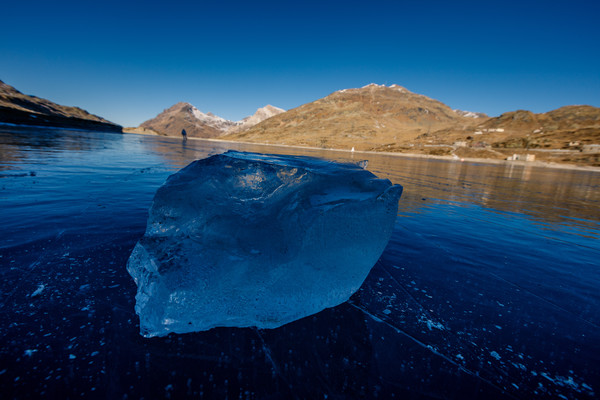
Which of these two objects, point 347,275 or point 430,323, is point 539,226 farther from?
point 347,275

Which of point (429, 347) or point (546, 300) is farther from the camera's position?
point (546, 300)

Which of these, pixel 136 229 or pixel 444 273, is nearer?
pixel 444 273

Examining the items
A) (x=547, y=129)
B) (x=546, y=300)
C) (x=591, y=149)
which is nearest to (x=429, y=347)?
(x=546, y=300)

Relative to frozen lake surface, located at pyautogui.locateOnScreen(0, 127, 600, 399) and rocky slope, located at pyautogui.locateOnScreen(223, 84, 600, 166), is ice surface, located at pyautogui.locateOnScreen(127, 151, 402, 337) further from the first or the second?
rocky slope, located at pyautogui.locateOnScreen(223, 84, 600, 166)

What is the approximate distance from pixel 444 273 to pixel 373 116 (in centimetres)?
17104

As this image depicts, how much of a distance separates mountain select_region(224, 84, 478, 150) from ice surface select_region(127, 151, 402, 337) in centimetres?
10853

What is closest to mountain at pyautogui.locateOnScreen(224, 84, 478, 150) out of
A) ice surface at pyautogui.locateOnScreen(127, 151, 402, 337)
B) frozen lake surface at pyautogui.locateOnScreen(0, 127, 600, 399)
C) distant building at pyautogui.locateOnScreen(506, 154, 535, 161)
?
distant building at pyautogui.locateOnScreen(506, 154, 535, 161)

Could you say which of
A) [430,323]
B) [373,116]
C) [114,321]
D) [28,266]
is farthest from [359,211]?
[373,116]

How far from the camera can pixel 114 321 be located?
2303 millimetres

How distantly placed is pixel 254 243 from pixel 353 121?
154 m

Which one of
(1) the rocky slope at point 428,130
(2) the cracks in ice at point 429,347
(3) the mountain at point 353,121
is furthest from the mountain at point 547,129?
(2) the cracks in ice at point 429,347

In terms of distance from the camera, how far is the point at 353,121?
145m

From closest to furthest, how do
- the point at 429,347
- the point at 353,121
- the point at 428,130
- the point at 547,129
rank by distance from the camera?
the point at 429,347
the point at 547,129
the point at 428,130
the point at 353,121

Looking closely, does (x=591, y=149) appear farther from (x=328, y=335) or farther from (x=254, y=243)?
(x=254, y=243)
